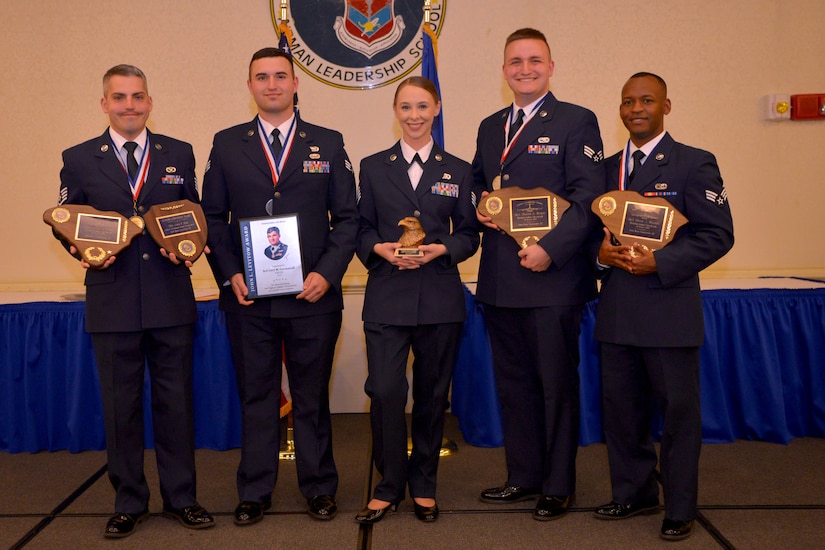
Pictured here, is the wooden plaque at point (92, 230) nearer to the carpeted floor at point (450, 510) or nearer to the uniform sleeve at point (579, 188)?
the carpeted floor at point (450, 510)

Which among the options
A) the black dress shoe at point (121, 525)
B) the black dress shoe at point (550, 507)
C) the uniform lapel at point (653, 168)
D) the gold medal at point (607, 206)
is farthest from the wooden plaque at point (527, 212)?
the black dress shoe at point (121, 525)

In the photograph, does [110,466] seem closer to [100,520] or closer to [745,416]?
[100,520]

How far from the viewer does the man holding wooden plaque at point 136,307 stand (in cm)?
269

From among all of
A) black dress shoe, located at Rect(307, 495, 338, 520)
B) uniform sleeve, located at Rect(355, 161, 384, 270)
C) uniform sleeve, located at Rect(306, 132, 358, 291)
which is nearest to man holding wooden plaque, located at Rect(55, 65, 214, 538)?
black dress shoe, located at Rect(307, 495, 338, 520)

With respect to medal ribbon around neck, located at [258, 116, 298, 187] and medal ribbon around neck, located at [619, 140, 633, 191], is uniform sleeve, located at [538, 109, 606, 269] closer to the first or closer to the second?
medal ribbon around neck, located at [619, 140, 633, 191]

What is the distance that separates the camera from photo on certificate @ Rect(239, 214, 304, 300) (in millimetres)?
2686

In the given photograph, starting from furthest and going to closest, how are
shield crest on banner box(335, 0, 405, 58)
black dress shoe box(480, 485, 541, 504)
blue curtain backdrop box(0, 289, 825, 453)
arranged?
shield crest on banner box(335, 0, 405, 58) < blue curtain backdrop box(0, 289, 825, 453) < black dress shoe box(480, 485, 541, 504)

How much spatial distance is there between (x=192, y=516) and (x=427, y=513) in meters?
0.89

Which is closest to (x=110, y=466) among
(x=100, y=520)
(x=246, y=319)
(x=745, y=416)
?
(x=100, y=520)

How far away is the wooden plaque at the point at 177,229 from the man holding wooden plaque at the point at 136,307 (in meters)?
0.05

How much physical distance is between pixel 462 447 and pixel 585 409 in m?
0.68

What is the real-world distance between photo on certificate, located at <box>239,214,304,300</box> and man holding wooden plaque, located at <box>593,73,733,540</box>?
111cm

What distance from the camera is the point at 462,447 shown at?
12.7 ft

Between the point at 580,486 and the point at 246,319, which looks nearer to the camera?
the point at 246,319
